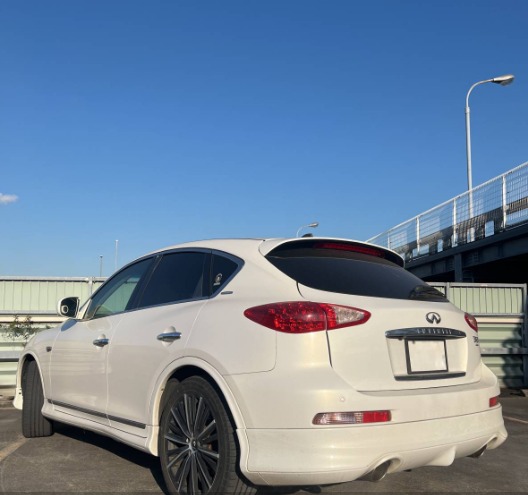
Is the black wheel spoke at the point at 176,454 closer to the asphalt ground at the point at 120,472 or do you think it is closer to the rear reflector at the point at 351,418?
the asphalt ground at the point at 120,472

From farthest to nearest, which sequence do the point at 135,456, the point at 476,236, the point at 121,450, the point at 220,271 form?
the point at 476,236 < the point at 121,450 < the point at 135,456 < the point at 220,271

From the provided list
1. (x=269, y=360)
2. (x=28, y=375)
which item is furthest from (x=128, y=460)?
(x=269, y=360)

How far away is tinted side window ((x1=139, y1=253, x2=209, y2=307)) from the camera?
157 inches

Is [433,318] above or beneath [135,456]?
above

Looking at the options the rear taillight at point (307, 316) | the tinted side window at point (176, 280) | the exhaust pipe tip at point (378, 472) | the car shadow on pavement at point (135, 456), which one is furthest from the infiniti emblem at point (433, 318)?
the tinted side window at point (176, 280)

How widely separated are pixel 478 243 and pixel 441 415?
50.3ft

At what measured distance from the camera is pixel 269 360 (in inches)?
123

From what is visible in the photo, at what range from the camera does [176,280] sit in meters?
4.21

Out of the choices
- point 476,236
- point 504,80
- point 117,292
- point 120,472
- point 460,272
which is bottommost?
point 120,472

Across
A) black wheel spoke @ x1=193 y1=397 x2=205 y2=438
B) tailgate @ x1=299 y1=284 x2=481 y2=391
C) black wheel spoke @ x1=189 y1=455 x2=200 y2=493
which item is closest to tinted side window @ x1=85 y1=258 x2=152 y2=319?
black wheel spoke @ x1=193 y1=397 x2=205 y2=438

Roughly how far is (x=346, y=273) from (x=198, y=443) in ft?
4.35

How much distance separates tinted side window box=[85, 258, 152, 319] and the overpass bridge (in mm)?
12353

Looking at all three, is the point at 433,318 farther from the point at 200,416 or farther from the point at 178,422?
the point at 178,422

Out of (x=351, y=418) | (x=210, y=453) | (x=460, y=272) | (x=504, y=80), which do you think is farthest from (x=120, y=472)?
(x=504, y=80)
